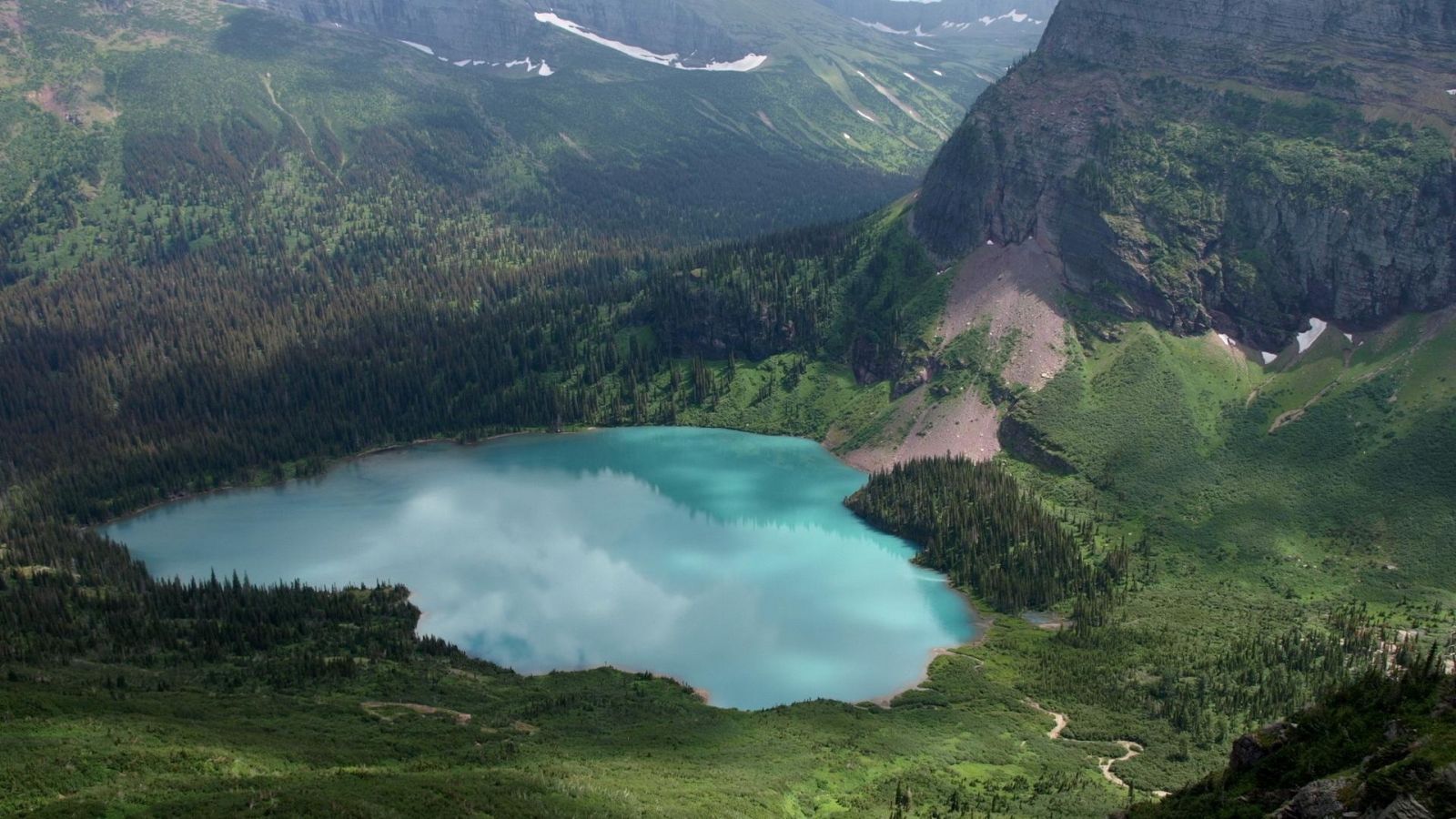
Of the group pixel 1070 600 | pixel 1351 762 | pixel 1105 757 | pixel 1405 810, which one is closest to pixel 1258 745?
pixel 1351 762

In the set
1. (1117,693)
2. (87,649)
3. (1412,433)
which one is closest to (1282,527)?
(1412,433)

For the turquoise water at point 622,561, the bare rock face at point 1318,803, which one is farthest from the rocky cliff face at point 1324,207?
the bare rock face at point 1318,803

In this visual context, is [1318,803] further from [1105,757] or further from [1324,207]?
[1324,207]

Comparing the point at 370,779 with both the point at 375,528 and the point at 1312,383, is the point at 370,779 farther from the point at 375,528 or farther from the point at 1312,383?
the point at 1312,383

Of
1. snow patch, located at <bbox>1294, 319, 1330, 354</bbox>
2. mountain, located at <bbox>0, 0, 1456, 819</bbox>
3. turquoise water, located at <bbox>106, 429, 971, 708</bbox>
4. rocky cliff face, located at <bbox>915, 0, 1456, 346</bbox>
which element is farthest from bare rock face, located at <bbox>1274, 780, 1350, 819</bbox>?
rocky cliff face, located at <bbox>915, 0, 1456, 346</bbox>

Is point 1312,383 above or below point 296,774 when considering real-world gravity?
above

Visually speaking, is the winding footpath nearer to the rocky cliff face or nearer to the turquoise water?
the turquoise water

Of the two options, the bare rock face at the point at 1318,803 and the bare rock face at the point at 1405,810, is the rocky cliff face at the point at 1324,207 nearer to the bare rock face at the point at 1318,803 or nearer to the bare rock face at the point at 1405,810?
the bare rock face at the point at 1318,803
